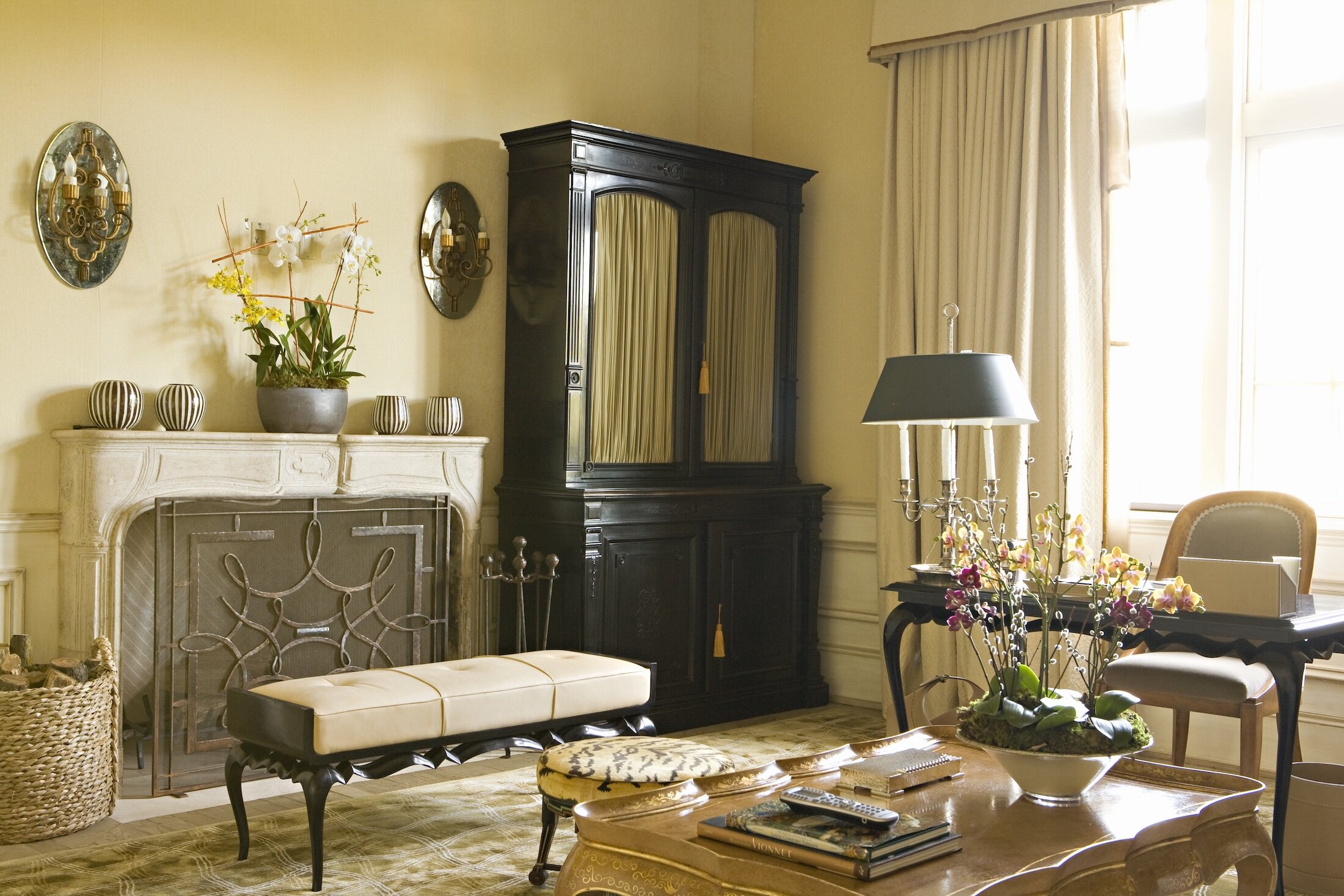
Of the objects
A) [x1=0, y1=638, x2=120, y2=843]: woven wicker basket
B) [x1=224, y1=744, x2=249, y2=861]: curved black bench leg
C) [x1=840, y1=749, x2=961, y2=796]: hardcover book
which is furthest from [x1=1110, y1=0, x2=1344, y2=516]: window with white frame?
[x1=0, y1=638, x2=120, y2=843]: woven wicker basket

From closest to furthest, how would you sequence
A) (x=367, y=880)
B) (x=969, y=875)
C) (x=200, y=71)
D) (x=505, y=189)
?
(x=969, y=875) < (x=367, y=880) < (x=200, y=71) < (x=505, y=189)

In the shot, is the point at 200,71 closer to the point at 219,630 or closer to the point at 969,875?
the point at 219,630

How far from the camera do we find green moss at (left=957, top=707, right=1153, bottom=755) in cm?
216

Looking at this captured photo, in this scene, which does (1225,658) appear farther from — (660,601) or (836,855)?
(836,855)

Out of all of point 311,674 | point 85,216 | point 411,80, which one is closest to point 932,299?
point 411,80

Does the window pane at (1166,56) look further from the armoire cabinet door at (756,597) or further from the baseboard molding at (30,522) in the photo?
the baseboard molding at (30,522)

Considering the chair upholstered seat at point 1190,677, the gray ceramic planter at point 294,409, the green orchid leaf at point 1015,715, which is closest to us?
the green orchid leaf at point 1015,715

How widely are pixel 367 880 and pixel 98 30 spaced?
2.57 meters

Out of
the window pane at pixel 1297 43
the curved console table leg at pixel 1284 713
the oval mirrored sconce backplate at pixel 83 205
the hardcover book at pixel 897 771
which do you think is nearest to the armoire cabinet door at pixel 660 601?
the oval mirrored sconce backplate at pixel 83 205

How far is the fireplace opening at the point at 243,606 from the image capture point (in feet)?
12.1

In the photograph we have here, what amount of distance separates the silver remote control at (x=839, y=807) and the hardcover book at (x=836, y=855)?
0.20 feet

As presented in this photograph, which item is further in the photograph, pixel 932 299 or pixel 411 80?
pixel 932 299

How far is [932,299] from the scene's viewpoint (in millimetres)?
4734

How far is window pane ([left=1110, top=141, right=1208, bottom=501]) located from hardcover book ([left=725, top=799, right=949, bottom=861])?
277 cm
